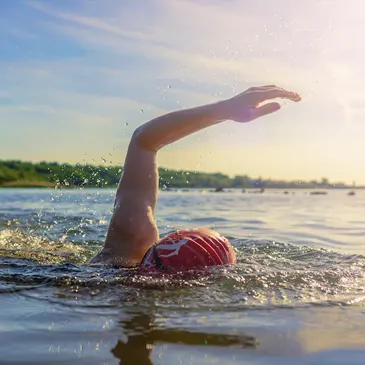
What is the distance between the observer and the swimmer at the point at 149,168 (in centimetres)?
497

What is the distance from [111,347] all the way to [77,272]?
6.27ft

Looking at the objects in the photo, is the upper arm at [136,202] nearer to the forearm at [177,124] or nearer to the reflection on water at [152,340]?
the forearm at [177,124]

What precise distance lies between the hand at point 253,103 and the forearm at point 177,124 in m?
0.10

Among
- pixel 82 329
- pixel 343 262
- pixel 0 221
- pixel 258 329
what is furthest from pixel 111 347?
pixel 0 221

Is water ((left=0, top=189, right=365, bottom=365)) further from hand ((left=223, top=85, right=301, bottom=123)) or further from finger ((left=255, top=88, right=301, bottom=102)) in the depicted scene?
finger ((left=255, top=88, right=301, bottom=102))

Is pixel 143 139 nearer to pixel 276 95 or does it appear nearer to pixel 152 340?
pixel 276 95

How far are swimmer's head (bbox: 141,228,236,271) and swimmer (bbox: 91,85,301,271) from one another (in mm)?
68

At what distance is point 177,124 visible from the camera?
5.00 metres

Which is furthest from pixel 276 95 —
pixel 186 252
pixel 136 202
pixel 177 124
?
pixel 186 252

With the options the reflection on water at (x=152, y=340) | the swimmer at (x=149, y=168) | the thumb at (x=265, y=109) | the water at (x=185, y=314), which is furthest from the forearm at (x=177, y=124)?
the reflection on water at (x=152, y=340)

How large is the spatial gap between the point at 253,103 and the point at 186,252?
1.53m

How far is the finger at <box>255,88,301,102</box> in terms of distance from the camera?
509 centimetres

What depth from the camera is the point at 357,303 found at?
12.3ft

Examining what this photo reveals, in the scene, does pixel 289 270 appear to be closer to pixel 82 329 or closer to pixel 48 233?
pixel 82 329
